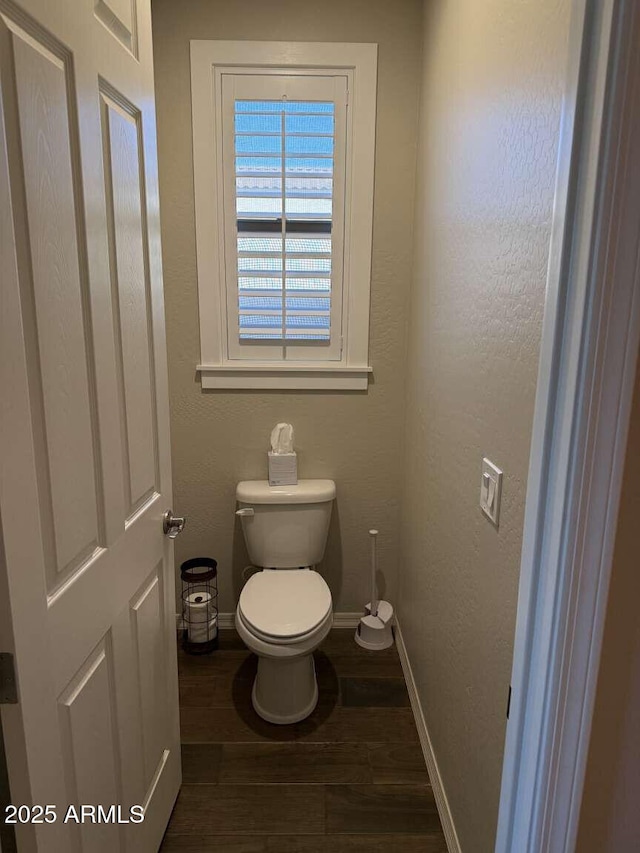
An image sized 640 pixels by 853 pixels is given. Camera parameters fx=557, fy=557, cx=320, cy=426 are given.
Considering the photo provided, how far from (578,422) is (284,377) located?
70.5 inches

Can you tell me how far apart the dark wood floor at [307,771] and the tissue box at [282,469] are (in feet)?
2.58

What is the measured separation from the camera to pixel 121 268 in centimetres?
117

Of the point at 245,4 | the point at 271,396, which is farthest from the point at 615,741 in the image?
the point at 245,4

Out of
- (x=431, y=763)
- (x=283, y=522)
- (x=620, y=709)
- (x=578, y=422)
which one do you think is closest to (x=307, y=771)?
(x=431, y=763)

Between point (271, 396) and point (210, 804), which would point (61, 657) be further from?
point (271, 396)

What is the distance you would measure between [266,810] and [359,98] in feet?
8.23

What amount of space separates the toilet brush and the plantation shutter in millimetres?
958

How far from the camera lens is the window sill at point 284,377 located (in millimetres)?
2369

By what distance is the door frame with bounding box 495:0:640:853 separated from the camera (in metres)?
0.61

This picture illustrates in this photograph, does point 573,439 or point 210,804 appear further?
point 210,804

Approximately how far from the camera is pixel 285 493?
7.54ft

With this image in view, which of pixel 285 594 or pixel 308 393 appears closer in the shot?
pixel 285 594

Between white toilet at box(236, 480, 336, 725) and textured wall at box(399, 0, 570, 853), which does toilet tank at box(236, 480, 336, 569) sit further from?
textured wall at box(399, 0, 570, 853)

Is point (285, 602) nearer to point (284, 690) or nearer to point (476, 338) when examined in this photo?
point (284, 690)
